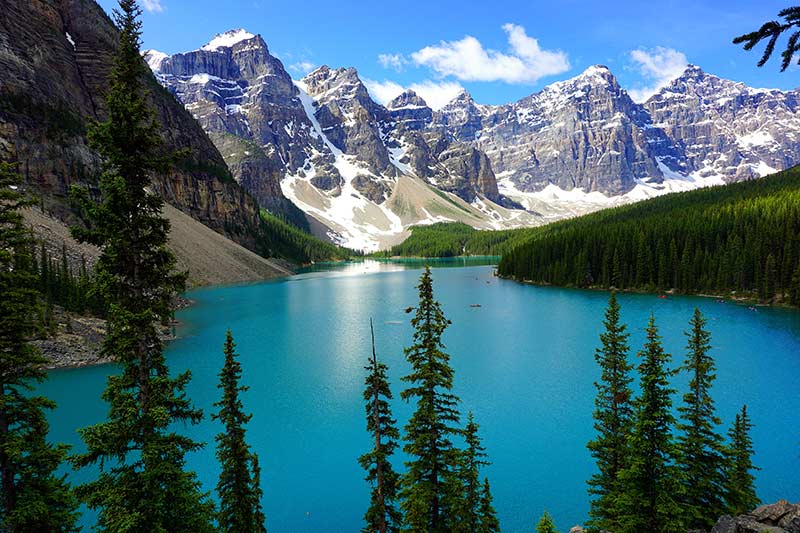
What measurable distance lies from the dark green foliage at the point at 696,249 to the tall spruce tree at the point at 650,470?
83911mm

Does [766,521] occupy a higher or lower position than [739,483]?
higher

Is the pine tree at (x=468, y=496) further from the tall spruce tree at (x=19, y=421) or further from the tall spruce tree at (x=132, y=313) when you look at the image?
the tall spruce tree at (x=19, y=421)

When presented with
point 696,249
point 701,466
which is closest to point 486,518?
point 701,466

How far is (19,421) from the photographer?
36.2ft

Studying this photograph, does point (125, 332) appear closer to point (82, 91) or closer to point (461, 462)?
point (461, 462)

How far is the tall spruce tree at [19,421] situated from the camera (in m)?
10.4

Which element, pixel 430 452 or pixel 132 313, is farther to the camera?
pixel 430 452

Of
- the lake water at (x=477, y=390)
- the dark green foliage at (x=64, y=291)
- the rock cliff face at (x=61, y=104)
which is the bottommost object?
the lake water at (x=477, y=390)

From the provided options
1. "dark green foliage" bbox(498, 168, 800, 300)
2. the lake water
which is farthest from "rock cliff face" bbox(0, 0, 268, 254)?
"dark green foliage" bbox(498, 168, 800, 300)

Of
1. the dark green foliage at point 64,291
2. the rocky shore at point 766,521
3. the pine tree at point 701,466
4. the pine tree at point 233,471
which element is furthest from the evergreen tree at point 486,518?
the dark green foliage at point 64,291

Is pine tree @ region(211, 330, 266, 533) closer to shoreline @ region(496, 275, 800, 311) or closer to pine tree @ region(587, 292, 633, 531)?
pine tree @ region(587, 292, 633, 531)

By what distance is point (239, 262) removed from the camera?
125625 millimetres

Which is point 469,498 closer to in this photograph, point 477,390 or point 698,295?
point 477,390

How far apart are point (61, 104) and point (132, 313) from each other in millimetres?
124278
